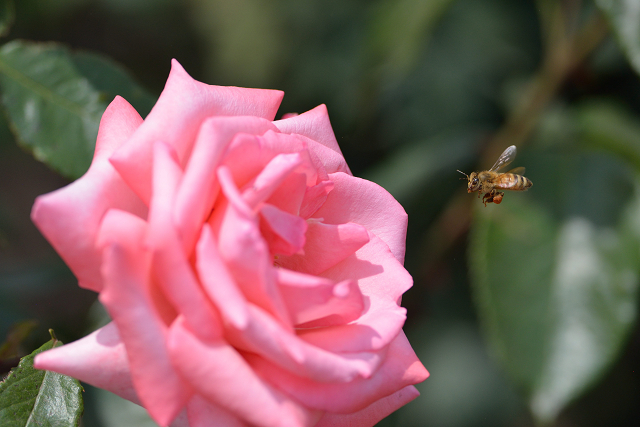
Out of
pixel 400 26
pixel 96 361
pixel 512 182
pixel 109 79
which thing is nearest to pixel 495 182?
pixel 512 182

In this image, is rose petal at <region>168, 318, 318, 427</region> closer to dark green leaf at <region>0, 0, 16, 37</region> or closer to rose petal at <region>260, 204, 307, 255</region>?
rose petal at <region>260, 204, 307, 255</region>

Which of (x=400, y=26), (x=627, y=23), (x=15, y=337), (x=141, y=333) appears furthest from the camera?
(x=400, y=26)

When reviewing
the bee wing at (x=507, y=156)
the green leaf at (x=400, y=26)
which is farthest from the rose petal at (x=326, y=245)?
the green leaf at (x=400, y=26)

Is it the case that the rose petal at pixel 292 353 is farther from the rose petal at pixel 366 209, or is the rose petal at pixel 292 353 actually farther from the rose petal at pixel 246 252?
the rose petal at pixel 366 209

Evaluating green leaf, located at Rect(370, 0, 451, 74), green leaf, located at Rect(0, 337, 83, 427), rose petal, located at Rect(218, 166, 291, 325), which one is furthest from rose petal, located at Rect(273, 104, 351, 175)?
green leaf, located at Rect(370, 0, 451, 74)

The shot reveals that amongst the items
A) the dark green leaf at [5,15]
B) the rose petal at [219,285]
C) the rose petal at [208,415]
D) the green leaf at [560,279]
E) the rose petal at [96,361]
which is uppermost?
the dark green leaf at [5,15]

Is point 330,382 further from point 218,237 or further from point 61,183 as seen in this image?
point 61,183

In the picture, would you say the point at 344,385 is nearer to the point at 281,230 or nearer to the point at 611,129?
the point at 281,230
